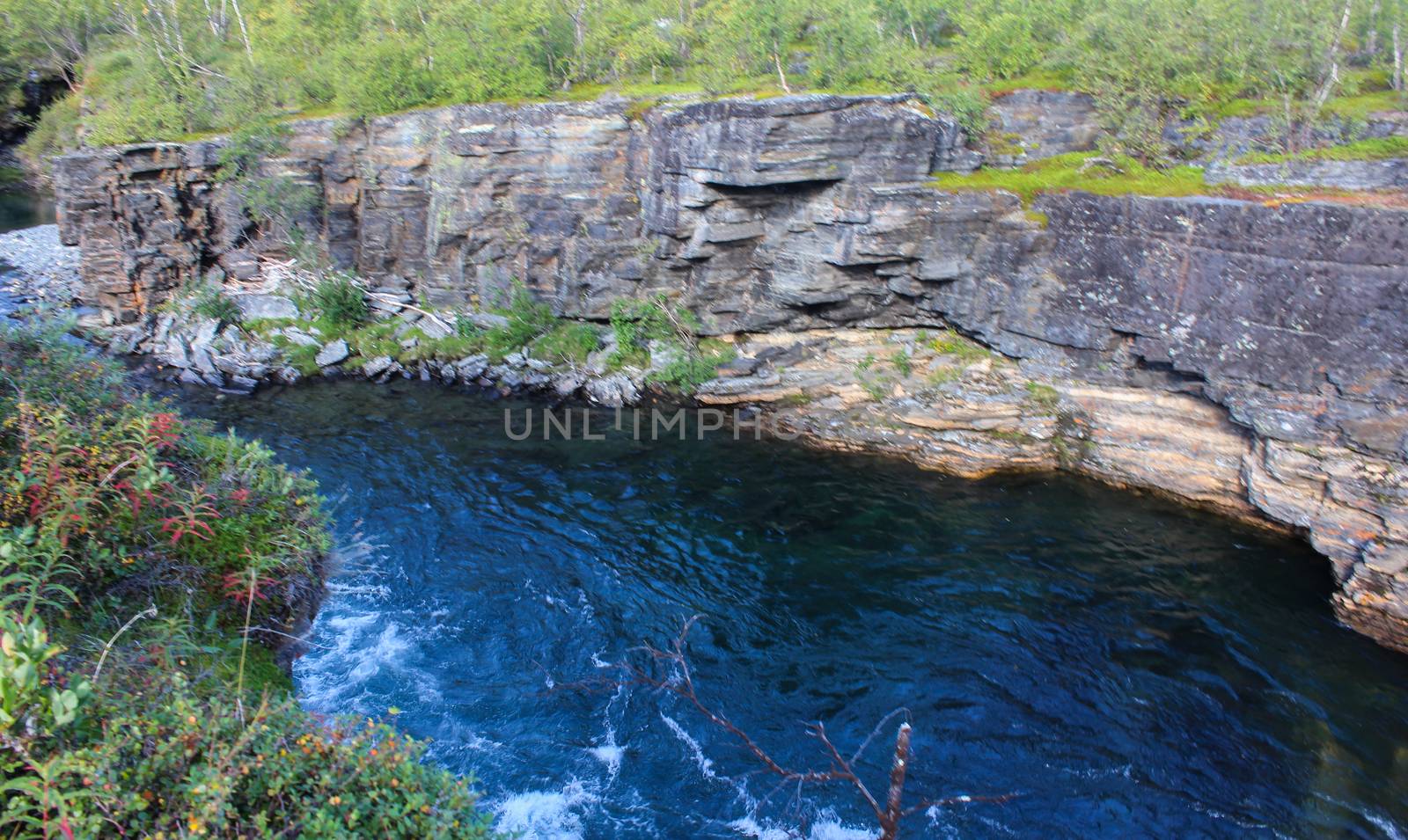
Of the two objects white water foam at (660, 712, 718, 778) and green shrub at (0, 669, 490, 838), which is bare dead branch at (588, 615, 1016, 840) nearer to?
white water foam at (660, 712, 718, 778)

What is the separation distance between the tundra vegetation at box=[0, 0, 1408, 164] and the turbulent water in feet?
29.5

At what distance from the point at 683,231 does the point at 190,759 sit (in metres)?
17.2

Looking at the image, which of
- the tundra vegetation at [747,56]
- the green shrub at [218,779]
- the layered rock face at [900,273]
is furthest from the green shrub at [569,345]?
the green shrub at [218,779]

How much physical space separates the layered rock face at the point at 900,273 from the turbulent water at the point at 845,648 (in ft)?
4.52

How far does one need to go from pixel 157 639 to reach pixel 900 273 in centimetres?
1588

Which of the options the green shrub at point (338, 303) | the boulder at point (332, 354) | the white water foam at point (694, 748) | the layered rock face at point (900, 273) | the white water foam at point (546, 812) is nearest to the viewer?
the white water foam at point (546, 812)

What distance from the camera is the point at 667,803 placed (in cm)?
941

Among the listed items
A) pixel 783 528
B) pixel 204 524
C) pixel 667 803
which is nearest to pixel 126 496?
pixel 204 524

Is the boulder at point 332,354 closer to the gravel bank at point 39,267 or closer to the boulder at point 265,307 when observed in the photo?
the boulder at point 265,307

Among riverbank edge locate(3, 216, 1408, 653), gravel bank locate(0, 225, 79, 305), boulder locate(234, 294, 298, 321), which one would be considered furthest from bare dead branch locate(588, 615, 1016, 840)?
gravel bank locate(0, 225, 79, 305)

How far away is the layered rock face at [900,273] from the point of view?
1372cm

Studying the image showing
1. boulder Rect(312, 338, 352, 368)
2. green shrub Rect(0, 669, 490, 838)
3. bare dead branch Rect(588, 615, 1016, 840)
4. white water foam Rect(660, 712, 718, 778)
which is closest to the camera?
green shrub Rect(0, 669, 490, 838)

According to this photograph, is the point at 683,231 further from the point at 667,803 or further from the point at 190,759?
the point at 190,759

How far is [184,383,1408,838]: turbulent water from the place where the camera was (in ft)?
31.8
